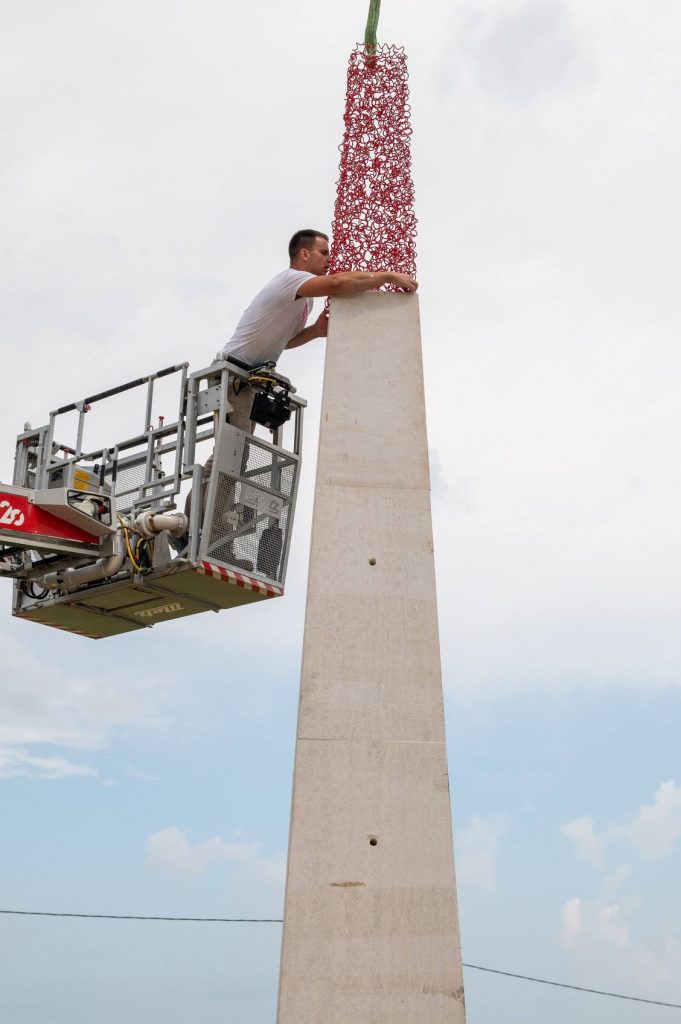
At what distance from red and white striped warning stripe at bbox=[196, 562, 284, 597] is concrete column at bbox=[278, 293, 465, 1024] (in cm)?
112

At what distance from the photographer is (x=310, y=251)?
11.0 metres

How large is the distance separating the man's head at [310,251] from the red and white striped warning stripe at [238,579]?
2.66 m

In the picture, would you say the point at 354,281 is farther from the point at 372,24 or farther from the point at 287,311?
the point at 372,24

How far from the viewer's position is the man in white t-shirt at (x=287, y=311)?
1066 cm

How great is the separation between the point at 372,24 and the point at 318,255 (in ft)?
7.08

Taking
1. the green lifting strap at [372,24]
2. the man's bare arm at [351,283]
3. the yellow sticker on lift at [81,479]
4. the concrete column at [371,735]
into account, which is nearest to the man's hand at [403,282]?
the man's bare arm at [351,283]

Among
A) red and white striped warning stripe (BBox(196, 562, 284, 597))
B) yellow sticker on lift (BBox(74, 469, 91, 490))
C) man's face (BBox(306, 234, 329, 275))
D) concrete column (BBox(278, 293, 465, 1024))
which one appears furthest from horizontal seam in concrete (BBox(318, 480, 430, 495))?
yellow sticker on lift (BBox(74, 469, 91, 490))

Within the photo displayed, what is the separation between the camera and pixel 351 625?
31.5ft

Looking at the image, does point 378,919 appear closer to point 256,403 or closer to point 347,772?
point 347,772

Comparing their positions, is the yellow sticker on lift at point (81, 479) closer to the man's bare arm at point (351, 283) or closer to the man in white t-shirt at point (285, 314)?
the man in white t-shirt at point (285, 314)

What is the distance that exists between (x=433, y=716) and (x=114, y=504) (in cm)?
332

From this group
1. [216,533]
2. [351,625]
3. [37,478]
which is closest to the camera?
[351,625]

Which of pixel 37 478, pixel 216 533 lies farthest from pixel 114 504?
pixel 37 478

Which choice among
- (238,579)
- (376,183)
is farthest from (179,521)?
(376,183)
